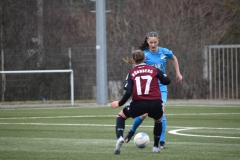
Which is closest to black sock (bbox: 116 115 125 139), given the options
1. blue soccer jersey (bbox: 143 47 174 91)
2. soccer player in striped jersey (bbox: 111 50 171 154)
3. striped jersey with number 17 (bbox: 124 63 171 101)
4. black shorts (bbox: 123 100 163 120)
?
soccer player in striped jersey (bbox: 111 50 171 154)

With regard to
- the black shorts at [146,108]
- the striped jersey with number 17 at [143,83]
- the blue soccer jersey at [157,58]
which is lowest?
the black shorts at [146,108]

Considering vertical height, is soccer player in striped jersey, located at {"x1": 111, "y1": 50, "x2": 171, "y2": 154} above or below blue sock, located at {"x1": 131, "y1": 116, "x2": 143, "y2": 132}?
above

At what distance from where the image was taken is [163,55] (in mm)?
11023

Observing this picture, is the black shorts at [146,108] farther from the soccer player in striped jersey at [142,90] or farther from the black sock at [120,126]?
the black sock at [120,126]

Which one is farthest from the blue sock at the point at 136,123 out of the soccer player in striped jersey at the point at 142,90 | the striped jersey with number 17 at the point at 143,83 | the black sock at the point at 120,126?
the striped jersey with number 17 at the point at 143,83

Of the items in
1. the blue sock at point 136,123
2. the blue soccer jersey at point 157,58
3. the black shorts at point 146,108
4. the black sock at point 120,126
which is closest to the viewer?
the black shorts at point 146,108

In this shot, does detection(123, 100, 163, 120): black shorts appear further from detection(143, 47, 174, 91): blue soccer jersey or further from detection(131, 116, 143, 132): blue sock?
detection(143, 47, 174, 91): blue soccer jersey

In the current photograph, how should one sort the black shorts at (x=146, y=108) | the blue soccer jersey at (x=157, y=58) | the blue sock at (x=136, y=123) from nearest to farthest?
the black shorts at (x=146, y=108) → the blue sock at (x=136, y=123) → the blue soccer jersey at (x=157, y=58)

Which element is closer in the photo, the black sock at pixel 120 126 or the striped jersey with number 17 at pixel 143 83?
the striped jersey with number 17 at pixel 143 83

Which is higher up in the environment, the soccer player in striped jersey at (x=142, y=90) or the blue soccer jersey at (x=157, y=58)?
the blue soccer jersey at (x=157, y=58)

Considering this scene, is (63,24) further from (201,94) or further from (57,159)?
(57,159)

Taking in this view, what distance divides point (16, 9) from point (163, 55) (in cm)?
2112

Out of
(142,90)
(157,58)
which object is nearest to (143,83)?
(142,90)

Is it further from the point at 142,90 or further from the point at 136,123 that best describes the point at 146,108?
the point at 136,123
